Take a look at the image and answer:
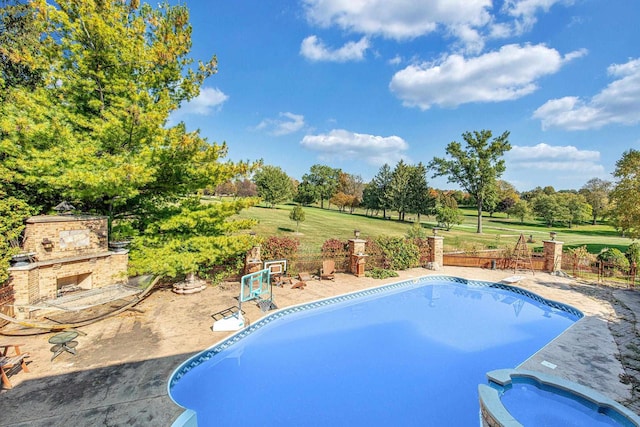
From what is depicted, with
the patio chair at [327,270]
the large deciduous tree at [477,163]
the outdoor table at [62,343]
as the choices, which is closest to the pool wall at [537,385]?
the outdoor table at [62,343]

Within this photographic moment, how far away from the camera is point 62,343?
586cm

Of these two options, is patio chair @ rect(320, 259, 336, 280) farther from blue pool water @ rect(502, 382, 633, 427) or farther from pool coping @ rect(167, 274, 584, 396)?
blue pool water @ rect(502, 382, 633, 427)

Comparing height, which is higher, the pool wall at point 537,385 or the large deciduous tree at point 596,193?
the large deciduous tree at point 596,193

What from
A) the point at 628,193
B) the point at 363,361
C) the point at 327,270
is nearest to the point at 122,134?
the point at 327,270

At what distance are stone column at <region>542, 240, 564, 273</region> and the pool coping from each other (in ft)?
14.7

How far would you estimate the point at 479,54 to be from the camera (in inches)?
648

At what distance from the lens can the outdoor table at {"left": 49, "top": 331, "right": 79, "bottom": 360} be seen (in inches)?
227

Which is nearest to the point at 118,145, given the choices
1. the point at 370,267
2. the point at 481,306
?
the point at 370,267

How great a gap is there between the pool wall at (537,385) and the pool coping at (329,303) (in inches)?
199

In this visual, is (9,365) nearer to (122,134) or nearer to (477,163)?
(122,134)

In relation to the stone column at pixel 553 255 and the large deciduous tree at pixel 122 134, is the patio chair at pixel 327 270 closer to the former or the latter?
the large deciduous tree at pixel 122 134

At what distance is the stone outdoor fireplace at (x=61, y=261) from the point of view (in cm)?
728

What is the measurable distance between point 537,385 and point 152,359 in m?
7.37

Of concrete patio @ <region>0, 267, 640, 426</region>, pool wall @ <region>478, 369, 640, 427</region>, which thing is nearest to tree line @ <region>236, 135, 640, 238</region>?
concrete patio @ <region>0, 267, 640, 426</region>
